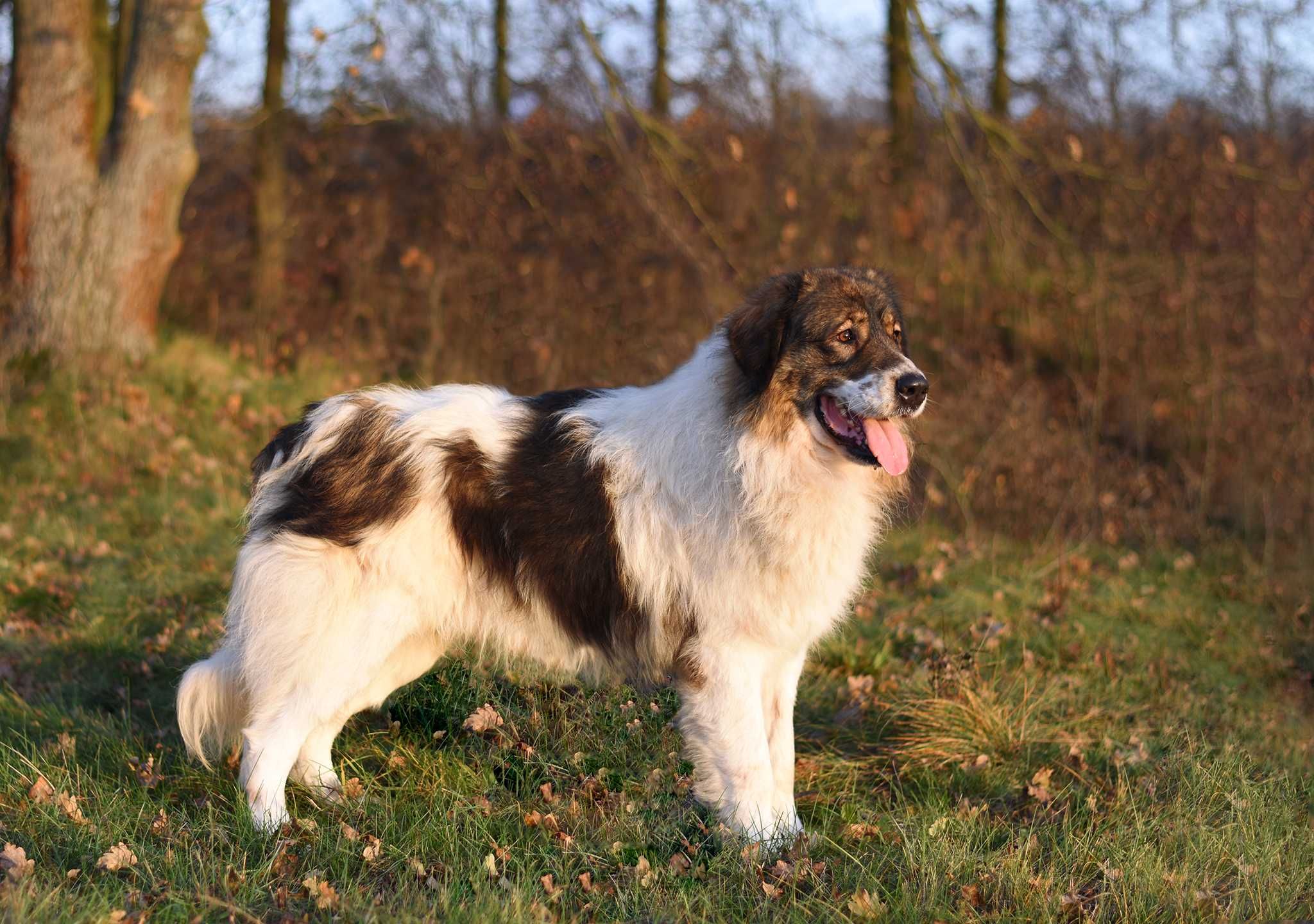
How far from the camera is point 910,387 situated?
3.95m

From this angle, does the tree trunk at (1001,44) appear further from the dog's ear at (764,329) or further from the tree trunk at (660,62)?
the dog's ear at (764,329)

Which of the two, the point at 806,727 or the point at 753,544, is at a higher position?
the point at 753,544

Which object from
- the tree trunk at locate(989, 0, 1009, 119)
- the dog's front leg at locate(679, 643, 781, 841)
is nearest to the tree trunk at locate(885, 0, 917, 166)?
the tree trunk at locate(989, 0, 1009, 119)

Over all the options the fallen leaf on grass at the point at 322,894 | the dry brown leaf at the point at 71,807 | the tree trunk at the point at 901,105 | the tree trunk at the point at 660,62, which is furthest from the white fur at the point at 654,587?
the tree trunk at the point at 660,62

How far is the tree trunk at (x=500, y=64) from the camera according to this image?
14.1m

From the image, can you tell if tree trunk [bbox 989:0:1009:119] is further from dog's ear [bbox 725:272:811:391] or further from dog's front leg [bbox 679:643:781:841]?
dog's front leg [bbox 679:643:781:841]

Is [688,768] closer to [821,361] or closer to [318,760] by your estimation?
[318,760]

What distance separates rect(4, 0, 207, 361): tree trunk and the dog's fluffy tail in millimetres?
6533

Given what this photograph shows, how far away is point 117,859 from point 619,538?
195 cm

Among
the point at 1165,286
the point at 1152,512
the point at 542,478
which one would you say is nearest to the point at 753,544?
the point at 542,478

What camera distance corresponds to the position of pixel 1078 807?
14.8 feet

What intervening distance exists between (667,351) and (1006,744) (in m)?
7.24

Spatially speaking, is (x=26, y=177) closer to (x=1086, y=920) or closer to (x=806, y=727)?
(x=806, y=727)

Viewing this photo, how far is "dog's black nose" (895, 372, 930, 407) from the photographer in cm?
395
